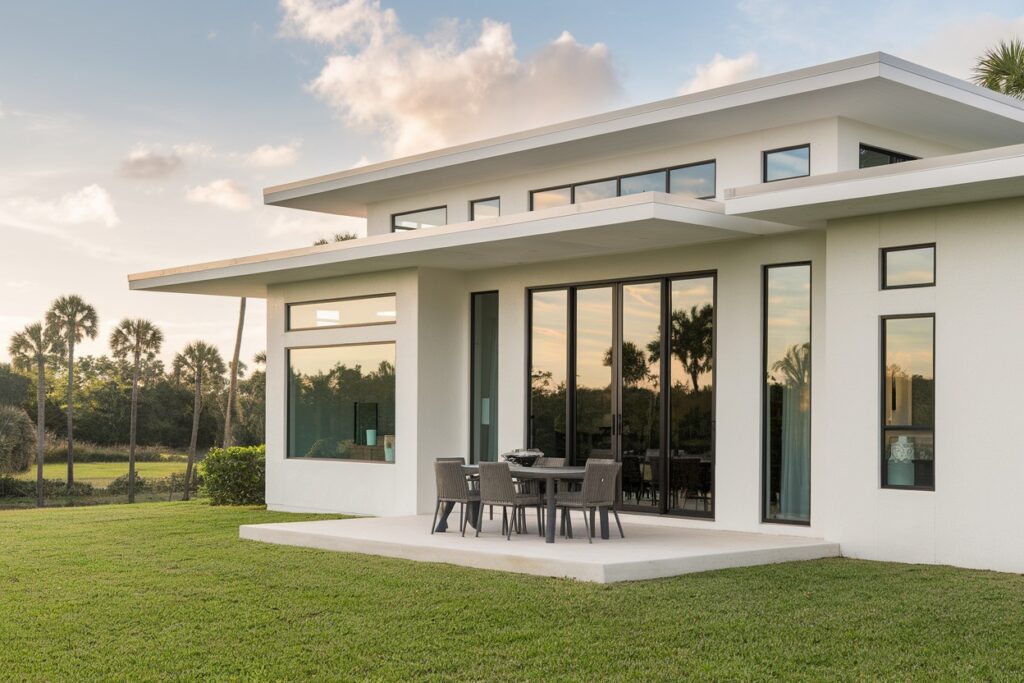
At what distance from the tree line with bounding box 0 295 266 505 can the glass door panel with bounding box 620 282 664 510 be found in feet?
86.7

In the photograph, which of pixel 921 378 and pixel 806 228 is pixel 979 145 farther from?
pixel 921 378

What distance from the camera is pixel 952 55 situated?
23016mm

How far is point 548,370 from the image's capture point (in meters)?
14.9

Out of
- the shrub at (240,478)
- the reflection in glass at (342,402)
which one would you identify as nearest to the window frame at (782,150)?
the reflection in glass at (342,402)

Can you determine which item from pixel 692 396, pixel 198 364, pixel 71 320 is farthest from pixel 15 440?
pixel 692 396

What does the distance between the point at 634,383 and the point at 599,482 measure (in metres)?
2.96

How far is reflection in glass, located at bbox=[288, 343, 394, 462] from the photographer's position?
1605 centimetres

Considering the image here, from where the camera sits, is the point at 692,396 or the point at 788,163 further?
the point at 692,396

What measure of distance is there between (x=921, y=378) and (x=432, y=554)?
5141mm

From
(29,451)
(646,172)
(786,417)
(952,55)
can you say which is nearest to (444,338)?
(646,172)

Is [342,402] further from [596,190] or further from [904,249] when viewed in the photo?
[904,249]

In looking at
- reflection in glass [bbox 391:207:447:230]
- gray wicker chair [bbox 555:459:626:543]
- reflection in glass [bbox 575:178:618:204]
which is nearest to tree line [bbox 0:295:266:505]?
reflection in glass [bbox 391:207:447:230]

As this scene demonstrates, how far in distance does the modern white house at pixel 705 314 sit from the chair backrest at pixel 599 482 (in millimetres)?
2300

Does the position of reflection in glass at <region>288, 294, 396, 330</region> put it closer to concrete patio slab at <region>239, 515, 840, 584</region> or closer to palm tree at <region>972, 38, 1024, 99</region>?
concrete patio slab at <region>239, 515, 840, 584</region>
